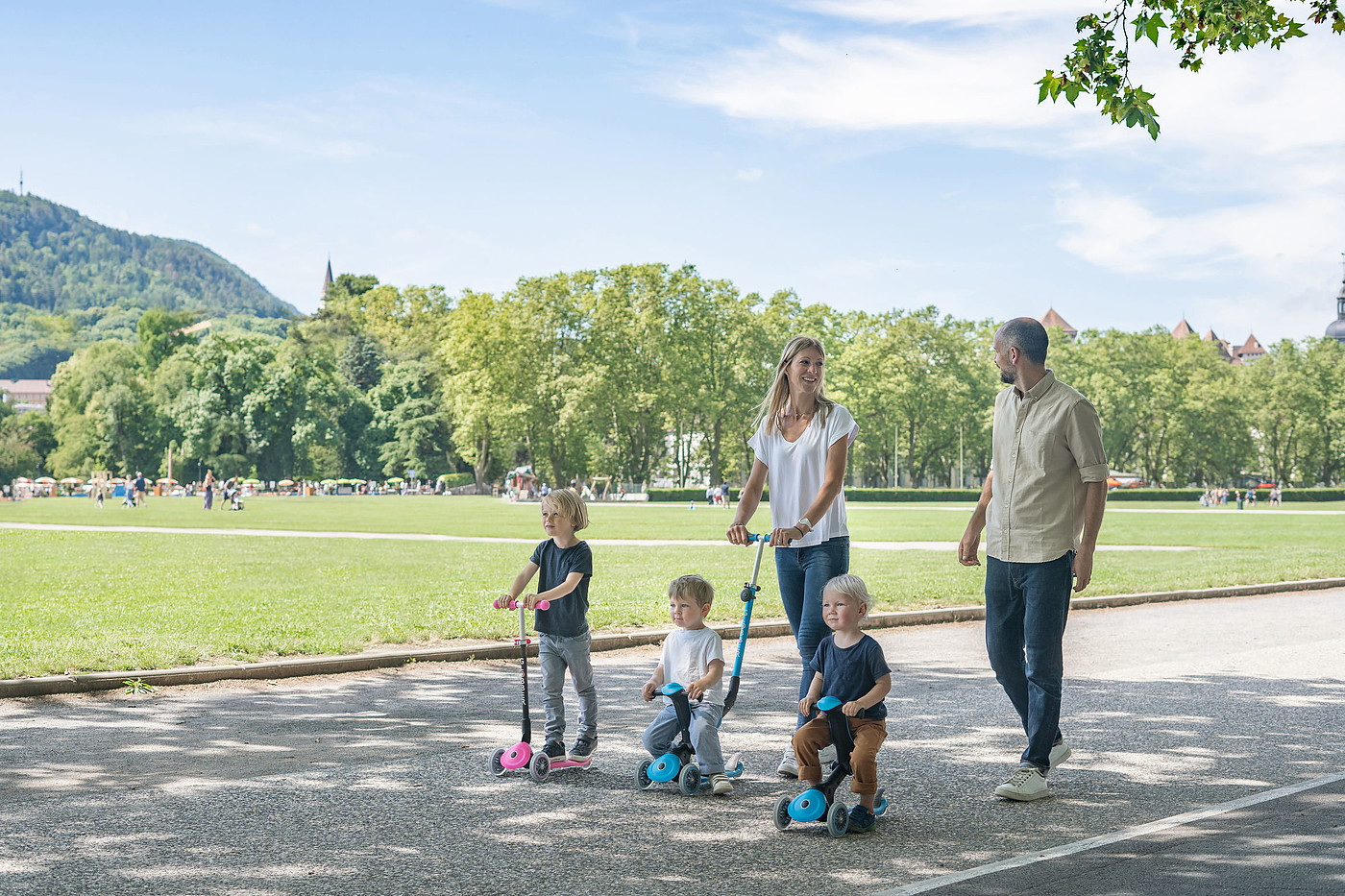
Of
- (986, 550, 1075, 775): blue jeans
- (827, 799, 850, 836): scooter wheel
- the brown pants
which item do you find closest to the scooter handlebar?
the brown pants

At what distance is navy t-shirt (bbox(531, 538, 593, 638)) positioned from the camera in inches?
243

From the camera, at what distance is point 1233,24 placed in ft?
33.7

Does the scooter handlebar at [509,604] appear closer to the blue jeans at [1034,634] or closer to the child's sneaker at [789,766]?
the child's sneaker at [789,766]

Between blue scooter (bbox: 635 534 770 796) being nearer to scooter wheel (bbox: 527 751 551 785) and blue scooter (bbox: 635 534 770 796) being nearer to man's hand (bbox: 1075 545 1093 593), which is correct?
scooter wheel (bbox: 527 751 551 785)

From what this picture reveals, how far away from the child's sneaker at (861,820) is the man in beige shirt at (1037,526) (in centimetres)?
81

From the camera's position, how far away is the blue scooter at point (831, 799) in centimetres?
504

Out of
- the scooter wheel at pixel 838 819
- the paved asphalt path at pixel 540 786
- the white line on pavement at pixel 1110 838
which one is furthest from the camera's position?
the scooter wheel at pixel 838 819

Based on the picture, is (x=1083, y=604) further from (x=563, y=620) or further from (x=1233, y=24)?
(x=563, y=620)

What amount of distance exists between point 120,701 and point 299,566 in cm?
1108

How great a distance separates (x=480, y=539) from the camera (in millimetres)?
28562

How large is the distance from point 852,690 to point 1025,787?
38.5 inches

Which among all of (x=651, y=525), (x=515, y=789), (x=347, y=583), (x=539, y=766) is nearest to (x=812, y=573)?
(x=539, y=766)

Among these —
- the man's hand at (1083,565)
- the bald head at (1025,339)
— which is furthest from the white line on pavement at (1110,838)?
the bald head at (1025,339)

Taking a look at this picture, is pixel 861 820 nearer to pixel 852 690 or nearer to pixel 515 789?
pixel 852 690
